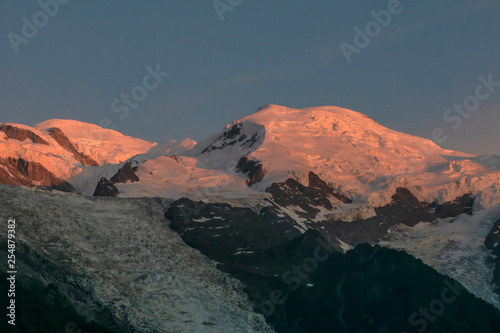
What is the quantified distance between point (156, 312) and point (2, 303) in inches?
1538

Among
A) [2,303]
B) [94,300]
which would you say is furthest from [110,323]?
[2,303]

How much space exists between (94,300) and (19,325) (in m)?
25.7

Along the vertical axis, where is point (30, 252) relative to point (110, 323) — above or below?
above

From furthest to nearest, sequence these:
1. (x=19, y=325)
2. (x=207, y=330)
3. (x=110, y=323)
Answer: (x=207, y=330) → (x=110, y=323) → (x=19, y=325)

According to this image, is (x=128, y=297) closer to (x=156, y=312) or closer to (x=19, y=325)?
(x=156, y=312)

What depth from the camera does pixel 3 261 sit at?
186000mm

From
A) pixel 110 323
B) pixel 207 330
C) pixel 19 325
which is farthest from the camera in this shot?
pixel 207 330

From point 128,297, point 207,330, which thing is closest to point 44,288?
point 128,297

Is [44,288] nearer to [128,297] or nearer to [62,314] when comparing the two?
[62,314]

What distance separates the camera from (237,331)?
654 feet

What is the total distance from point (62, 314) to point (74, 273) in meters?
20.8

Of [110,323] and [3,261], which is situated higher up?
[3,261]

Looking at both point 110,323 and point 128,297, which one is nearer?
point 110,323

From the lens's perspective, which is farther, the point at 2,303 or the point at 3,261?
the point at 3,261
